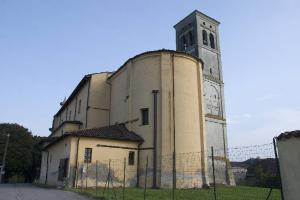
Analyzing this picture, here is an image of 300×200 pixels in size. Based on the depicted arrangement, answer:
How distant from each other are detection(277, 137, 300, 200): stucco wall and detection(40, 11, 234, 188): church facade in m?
12.6

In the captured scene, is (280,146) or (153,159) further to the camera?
(153,159)

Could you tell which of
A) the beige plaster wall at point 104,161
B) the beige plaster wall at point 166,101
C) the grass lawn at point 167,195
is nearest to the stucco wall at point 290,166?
the grass lawn at point 167,195

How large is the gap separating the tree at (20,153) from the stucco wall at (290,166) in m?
44.5

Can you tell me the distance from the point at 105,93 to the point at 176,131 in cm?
1123

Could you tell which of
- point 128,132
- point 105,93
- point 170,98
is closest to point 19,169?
point 105,93

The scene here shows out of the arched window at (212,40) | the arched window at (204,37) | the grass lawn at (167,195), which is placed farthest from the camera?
the arched window at (212,40)

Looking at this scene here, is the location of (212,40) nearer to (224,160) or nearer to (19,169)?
(224,160)

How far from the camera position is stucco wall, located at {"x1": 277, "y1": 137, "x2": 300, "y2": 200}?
7.55m

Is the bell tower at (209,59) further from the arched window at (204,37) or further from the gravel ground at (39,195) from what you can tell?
the gravel ground at (39,195)

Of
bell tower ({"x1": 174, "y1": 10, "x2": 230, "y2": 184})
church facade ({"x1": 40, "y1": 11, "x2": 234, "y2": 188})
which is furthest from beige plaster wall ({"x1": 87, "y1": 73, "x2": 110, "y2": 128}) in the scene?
bell tower ({"x1": 174, "y1": 10, "x2": 230, "y2": 184})

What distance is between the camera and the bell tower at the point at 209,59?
3747cm

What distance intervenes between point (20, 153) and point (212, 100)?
102 ft

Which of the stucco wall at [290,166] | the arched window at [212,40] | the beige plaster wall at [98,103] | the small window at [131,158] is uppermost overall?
the arched window at [212,40]

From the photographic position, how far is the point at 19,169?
158ft
